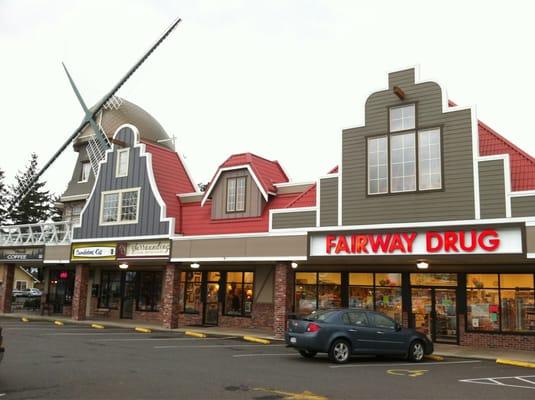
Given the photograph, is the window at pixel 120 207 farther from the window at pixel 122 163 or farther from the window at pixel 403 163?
the window at pixel 403 163

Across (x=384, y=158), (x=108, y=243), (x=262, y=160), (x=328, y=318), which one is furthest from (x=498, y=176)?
(x=108, y=243)

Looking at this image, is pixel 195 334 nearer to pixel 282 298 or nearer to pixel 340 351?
pixel 282 298

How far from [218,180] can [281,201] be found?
320cm

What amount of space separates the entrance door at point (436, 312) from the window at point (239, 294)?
26.1ft

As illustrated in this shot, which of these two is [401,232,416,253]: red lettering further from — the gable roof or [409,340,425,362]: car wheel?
the gable roof

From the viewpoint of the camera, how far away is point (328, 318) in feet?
49.0

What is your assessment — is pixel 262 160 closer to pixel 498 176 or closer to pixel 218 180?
pixel 218 180

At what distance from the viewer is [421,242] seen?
18188 mm

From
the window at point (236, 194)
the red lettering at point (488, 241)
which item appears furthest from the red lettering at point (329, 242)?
the window at point (236, 194)

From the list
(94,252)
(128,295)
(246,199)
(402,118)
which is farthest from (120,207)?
(402,118)

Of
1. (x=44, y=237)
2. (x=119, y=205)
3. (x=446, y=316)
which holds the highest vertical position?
(x=119, y=205)

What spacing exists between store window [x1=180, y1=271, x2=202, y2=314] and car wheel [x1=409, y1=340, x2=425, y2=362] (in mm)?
13941

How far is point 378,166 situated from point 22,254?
74.5ft

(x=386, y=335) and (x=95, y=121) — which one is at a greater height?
(x=95, y=121)
